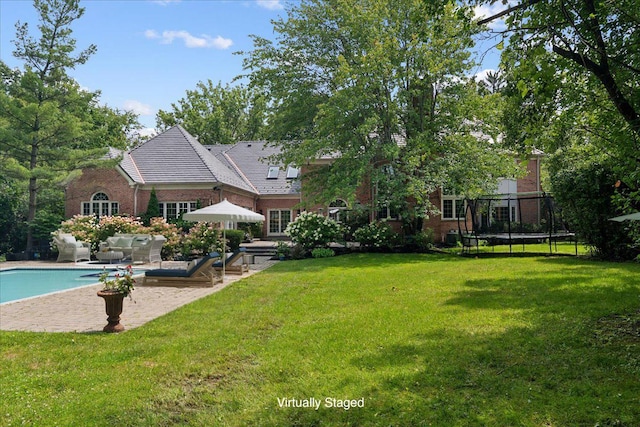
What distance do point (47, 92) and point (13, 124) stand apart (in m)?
1.98

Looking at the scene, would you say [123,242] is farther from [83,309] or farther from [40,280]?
[83,309]

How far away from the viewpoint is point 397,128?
19.6 metres

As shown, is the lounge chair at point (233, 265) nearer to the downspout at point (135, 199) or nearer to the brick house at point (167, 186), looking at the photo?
the brick house at point (167, 186)

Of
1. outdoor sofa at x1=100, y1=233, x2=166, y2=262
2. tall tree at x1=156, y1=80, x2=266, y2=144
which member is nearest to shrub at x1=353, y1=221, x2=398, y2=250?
outdoor sofa at x1=100, y1=233, x2=166, y2=262

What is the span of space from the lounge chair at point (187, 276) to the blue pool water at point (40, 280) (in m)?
2.01

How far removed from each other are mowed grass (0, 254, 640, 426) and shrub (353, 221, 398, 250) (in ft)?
34.6

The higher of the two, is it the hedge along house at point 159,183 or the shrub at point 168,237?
the hedge along house at point 159,183

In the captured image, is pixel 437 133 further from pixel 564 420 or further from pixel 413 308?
pixel 564 420

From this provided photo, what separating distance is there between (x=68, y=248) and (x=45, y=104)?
6.30 metres

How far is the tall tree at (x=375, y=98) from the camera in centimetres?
1728

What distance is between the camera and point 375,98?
1828 centimetres

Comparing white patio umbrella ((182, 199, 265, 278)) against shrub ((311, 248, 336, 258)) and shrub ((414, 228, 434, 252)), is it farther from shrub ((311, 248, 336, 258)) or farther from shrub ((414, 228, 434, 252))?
shrub ((414, 228, 434, 252))

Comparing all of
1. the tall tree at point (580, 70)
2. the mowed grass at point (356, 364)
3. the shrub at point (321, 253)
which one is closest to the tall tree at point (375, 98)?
the shrub at point (321, 253)

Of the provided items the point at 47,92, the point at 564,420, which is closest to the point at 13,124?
the point at 47,92
